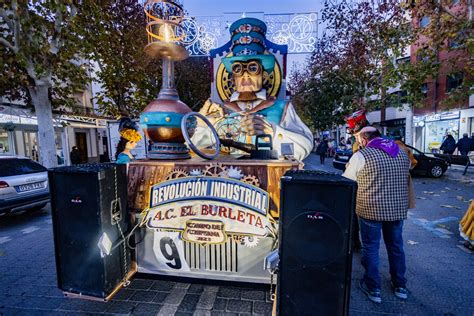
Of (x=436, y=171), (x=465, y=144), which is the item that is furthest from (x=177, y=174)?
(x=465, y=144)

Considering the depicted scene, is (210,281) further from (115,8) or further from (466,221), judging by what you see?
(115,8)

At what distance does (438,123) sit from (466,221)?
60.7 ft

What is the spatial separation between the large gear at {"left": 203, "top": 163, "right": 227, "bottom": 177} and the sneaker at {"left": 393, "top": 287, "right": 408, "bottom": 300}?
2.34 m

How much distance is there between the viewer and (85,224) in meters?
2.28

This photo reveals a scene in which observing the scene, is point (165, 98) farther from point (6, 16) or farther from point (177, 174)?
point (6, 16)

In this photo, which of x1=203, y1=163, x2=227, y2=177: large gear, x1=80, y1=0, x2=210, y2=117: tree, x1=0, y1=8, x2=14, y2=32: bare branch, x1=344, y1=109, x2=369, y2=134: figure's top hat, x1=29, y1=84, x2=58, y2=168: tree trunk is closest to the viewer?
x1=203, y1=163, x2=227, y2=177: large gear

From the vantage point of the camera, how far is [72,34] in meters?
7.32

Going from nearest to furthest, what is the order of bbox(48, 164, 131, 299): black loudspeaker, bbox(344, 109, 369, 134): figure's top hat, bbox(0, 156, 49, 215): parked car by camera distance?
bbox(48, 164, 131, 299): black loudspeaker, bbox(344, 109, 369, 134): figure's top hat, bbox(0, 156, 49, 215): parked car

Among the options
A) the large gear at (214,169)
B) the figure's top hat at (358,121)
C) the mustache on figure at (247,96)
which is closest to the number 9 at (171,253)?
the large gear at (214,169)

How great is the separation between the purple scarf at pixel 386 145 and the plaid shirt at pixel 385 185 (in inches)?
1.5

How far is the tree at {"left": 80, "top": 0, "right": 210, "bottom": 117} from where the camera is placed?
8.01 m

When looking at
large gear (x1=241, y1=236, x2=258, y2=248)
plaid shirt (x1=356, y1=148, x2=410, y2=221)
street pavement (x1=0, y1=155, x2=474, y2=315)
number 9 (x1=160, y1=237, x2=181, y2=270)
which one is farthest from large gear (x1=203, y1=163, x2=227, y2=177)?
plaid shirt (x1=356, y1=148, x2=410, y2=221)

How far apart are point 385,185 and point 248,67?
2804 millimetres

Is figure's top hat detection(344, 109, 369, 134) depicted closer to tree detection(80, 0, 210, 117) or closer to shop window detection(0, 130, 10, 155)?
tree detection(80, 0, 210, 117)
